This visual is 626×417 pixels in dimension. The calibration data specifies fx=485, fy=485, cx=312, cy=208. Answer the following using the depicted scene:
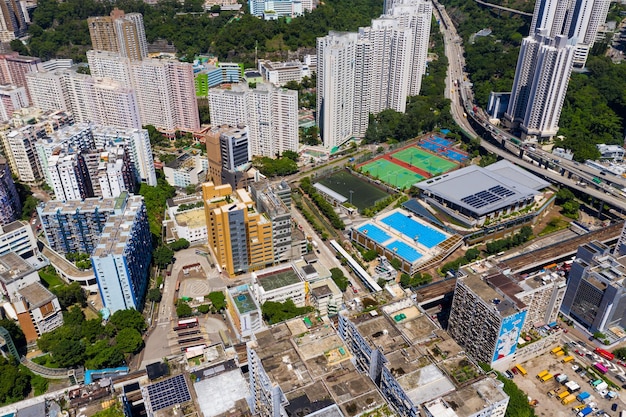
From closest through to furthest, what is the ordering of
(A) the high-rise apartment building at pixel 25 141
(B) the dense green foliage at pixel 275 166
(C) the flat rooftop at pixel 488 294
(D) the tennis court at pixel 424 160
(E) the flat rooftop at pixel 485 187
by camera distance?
(C) the flat rooftop at pixel 488 294 < (E) the flat rooftop at pixel 485 187 < (A) the high-rise apartment building at pixel 25 141 < (B) the dense green foliage at pixel 275 166 < (D) the tennis court at pixel 424 160

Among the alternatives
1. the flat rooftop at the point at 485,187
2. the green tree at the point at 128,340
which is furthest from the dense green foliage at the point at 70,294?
the flat rooftop at the point at 485,187

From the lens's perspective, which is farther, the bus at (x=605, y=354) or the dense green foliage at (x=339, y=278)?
the dense green foliage at (x=339, y=278)

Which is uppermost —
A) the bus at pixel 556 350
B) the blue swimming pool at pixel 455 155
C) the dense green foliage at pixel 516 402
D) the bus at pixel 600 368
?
the blue swimming pool at pixel 455 155

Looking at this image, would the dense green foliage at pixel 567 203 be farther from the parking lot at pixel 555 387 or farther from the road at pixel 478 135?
the parking lot at pixel 555 387

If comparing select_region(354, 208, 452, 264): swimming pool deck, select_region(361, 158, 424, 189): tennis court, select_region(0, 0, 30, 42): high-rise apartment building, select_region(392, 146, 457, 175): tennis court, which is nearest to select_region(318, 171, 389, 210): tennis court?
select_region(361, 158, 424, 189): tennis court

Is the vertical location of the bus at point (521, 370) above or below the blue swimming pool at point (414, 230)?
below

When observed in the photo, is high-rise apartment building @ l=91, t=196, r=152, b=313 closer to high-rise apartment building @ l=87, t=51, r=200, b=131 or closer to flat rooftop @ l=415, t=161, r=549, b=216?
high-rise apartment building @ l=87, t=51, r=200, b=131

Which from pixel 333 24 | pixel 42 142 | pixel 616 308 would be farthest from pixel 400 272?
pixel 333 24
